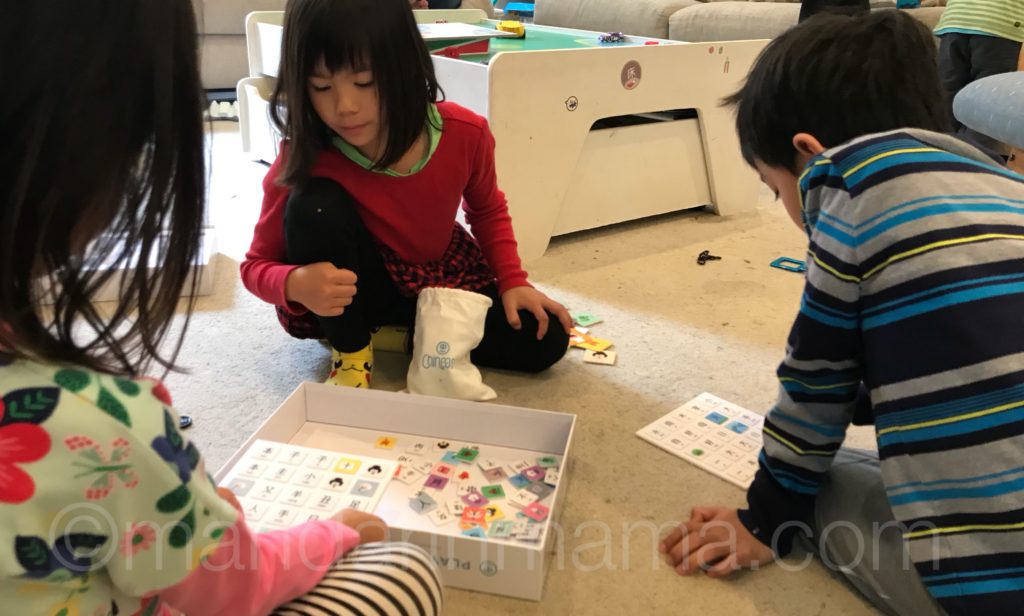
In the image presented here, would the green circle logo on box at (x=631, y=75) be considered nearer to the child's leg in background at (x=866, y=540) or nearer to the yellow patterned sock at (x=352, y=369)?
the yellow patterned sock at (x=352, y=369)

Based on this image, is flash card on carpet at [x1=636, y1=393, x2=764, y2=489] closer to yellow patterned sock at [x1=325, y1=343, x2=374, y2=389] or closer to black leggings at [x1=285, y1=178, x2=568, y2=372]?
black leggings at [x1=285, y1=178, x2=568, y2=372]

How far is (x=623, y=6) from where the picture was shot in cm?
288

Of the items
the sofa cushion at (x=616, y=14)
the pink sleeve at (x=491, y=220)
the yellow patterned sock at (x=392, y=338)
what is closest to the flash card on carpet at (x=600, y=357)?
the pink sleeve at (x=491, y=220)

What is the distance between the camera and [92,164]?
0.39 metres

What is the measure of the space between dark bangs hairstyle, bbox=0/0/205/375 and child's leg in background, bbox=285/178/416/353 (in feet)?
1.93

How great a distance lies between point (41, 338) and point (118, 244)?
65mm

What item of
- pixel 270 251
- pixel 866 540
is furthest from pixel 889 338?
pixel 270 251

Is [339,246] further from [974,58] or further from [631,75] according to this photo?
[974,58]

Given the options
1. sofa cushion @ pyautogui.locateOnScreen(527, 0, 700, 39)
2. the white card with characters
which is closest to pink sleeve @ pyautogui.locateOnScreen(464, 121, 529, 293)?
the white card with characters

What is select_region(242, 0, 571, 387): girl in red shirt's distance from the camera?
0.96 meters

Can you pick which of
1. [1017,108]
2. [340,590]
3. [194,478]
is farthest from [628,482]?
[1017,108]

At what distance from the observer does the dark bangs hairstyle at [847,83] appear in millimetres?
725

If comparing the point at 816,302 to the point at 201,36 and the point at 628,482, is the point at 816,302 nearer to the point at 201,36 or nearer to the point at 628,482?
the point at 628,482

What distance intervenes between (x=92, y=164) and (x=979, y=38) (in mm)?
2349
